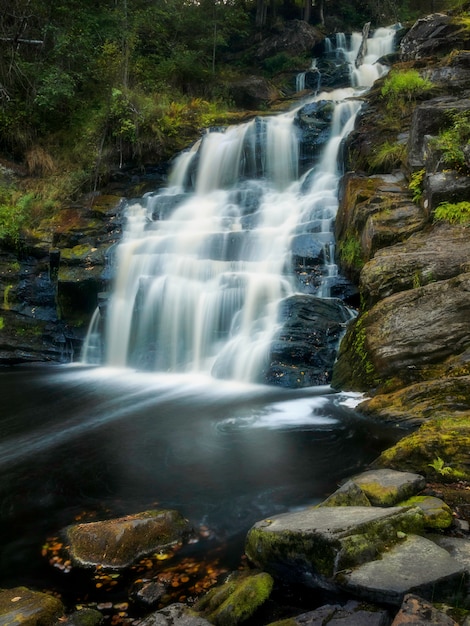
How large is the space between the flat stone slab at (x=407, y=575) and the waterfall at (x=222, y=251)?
629 cm

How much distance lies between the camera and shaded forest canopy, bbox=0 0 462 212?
16.0 meters

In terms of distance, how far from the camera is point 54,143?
1683 centimetres

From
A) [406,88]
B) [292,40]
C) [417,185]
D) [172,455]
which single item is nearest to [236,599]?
[172,455]

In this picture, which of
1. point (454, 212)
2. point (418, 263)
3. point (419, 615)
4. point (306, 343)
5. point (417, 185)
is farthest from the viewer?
point (417, 185)

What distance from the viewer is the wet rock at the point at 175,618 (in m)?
2.78

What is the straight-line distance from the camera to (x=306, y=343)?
8867 mm

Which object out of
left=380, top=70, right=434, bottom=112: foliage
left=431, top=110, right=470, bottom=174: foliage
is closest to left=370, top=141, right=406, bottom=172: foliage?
left=431, top=110, right=470, bottom=174: foliage

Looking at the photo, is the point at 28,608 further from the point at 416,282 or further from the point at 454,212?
the point at 454,212

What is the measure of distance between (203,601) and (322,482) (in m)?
2.13

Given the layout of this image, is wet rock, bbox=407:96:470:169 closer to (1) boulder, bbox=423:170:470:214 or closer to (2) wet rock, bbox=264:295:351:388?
(1) boulder, bbox=423:170:470:214

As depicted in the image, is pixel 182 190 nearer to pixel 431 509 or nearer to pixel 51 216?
pixel 51 216

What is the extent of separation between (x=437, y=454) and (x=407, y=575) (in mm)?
1914

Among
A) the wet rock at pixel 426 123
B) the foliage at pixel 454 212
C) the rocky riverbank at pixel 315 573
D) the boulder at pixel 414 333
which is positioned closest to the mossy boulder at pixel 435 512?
the rocky riverbank at pixel 315 573

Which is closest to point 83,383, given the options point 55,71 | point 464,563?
point 464,563
